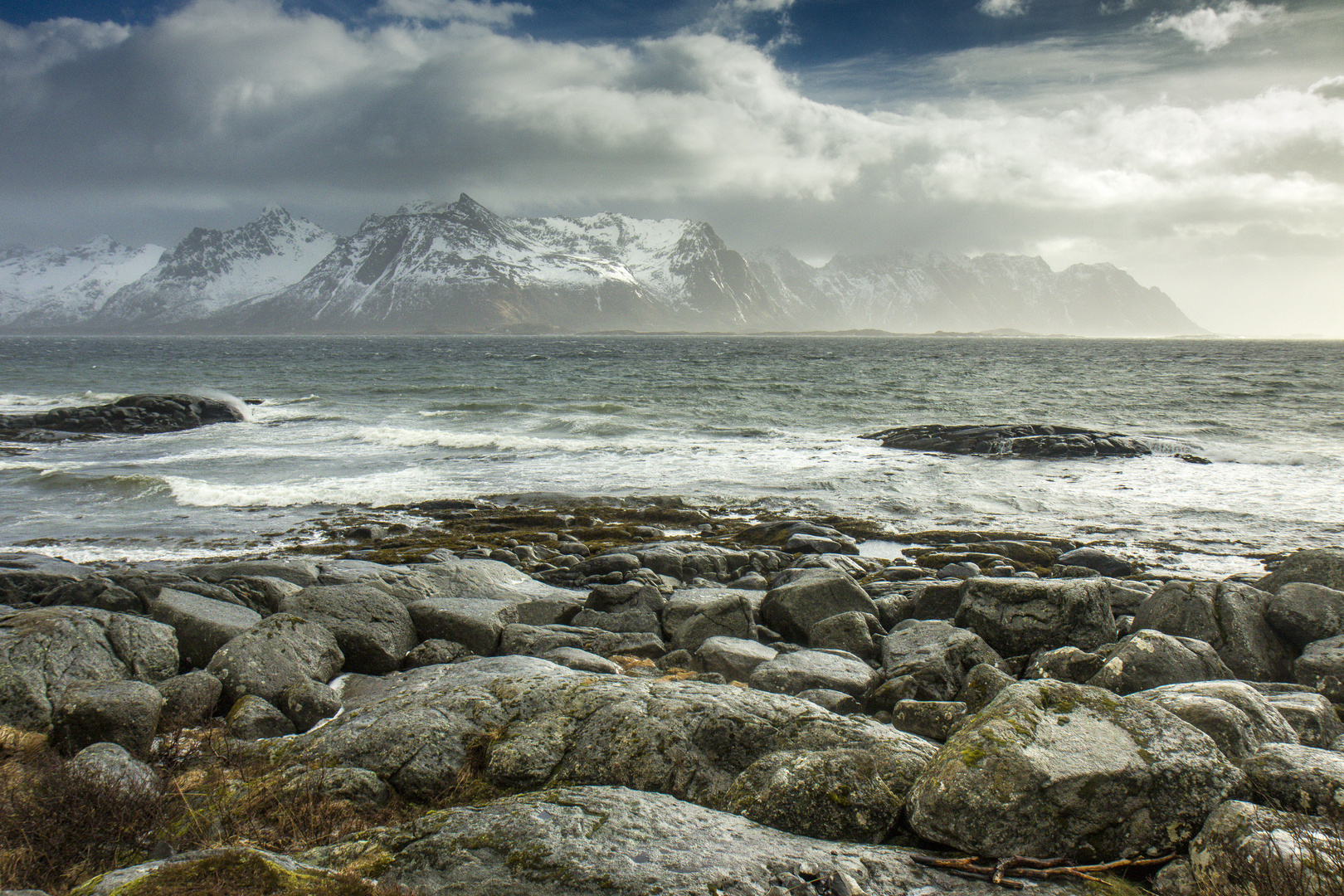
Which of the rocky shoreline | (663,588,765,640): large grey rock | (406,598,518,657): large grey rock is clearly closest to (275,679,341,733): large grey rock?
the rocky shoreline

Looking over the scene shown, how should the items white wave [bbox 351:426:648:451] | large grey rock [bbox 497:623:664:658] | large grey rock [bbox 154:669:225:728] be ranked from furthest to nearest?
1. white wave [bbox 351:426:648:451]
2. large grey rock [bbox 497:623:664:658]
3. large grey rock [bbox 154:669:225:728]

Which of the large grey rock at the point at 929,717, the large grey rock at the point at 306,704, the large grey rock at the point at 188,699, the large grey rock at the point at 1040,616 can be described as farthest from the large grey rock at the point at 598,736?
the large grey rock at the point at 1040,616

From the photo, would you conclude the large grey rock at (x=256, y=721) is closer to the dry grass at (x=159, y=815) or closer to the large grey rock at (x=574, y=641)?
the dry grass at (x=159, y=815)

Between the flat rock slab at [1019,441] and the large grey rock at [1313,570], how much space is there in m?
17.0

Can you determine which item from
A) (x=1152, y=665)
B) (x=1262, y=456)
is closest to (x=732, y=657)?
(x=1152, y=665)

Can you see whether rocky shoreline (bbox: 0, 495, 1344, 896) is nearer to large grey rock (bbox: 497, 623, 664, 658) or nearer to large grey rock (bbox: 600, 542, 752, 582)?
large grey rock (bbox: 497, 623, 664, 658)

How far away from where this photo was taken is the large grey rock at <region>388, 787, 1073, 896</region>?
355 cm

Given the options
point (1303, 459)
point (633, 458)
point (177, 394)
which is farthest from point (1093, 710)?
point (177, 394)

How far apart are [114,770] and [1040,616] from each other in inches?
353

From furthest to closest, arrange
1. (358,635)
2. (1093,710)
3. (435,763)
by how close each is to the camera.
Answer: (358,635) < (435,763) < (1093,710)

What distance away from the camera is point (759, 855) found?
3.79 meters

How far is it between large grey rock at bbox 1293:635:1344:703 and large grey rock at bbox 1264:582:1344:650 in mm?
390

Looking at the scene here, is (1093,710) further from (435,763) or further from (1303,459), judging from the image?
(1303,459)

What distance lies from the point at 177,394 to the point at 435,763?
1756 inches
